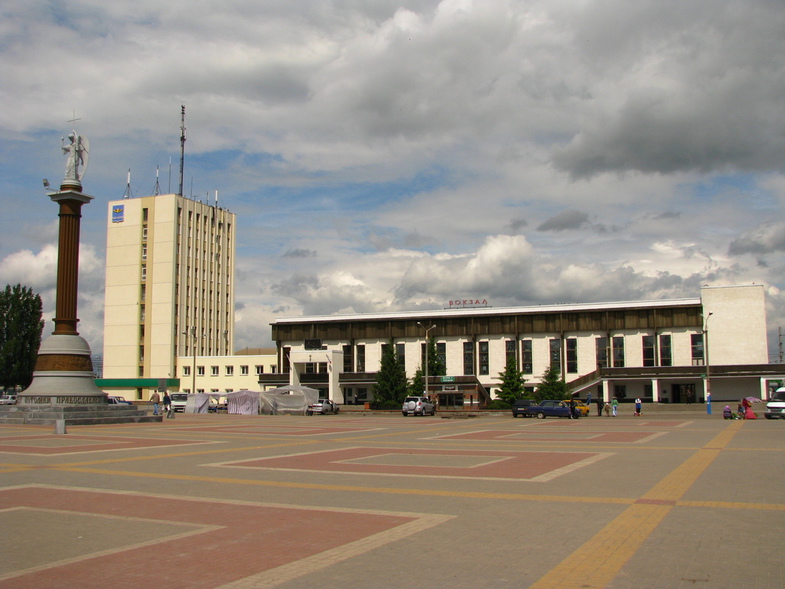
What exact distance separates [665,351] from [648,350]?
1.90 metres

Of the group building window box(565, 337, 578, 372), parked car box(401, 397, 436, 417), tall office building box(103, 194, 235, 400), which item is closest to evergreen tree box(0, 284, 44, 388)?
tall office building box(103, 194, 235, 400)

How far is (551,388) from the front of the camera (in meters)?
74.4

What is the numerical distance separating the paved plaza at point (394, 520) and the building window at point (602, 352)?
6602 centimetres

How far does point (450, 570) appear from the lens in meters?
7.11

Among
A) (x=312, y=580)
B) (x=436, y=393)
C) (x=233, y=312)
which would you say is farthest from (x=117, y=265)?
(x=312, y=580)

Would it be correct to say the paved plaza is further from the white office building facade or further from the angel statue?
the white office building facade

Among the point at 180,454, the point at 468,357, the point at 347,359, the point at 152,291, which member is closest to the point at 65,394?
the point at 180,454

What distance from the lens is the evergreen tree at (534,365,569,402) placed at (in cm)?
7388

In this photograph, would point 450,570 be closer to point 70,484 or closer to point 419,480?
point 419,480

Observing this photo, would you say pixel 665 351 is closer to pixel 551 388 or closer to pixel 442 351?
pixel 551 388

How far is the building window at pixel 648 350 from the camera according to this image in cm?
8209

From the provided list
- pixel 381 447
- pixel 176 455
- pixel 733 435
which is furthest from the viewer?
pixel 733 435

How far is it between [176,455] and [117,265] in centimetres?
8918

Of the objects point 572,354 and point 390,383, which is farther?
point 572,354
